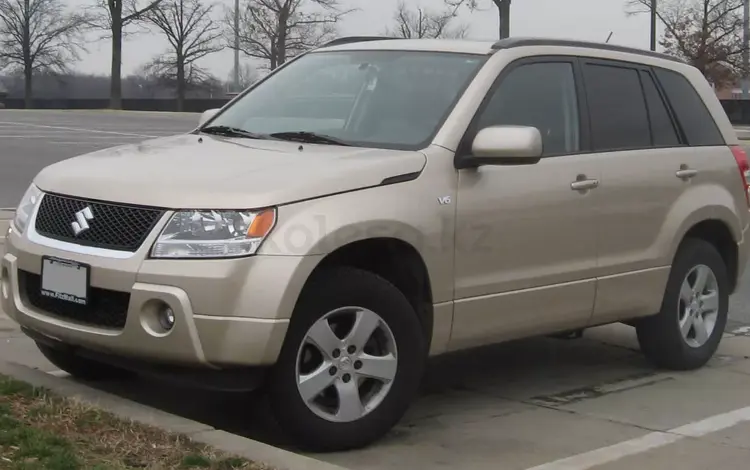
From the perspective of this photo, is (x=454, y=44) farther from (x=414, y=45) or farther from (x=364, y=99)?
(x=364, y=99)

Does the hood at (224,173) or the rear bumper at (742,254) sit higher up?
the hood at (224,173)

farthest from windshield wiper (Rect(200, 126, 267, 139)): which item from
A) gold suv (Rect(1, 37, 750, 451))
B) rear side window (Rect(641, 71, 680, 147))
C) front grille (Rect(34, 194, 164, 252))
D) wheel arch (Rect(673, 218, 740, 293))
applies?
wheel arch (Rect(673, 218, 740, 293))

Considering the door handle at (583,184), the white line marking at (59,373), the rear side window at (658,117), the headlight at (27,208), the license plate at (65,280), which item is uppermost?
the rear side window at (658,117)

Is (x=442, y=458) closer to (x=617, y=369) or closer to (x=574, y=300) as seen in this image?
(x=574, y=300)

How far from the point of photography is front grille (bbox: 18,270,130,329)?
14.8ft

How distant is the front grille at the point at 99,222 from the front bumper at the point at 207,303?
70mm

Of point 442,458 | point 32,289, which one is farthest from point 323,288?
point 32,289

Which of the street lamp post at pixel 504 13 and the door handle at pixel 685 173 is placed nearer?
the door handle at pixel 685 173

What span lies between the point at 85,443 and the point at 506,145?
2143mm

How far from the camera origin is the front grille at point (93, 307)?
14.8ft

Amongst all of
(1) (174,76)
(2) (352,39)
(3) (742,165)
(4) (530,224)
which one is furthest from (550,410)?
(1) (174,76)

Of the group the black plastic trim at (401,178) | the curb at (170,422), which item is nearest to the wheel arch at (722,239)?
the black plastic trim at (401,178)

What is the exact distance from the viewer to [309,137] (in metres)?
5.34

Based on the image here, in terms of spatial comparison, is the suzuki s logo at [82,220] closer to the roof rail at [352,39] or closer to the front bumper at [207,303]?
the front bumper at [207,303]
